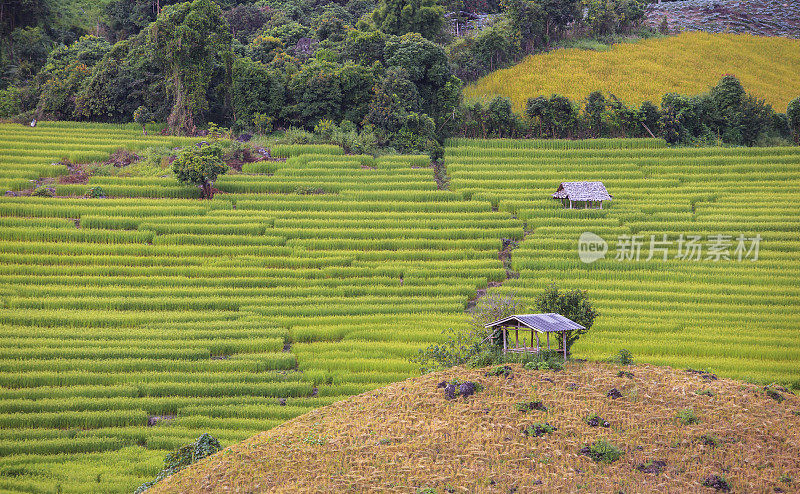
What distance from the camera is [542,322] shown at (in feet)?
64.8

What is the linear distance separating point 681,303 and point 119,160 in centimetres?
3053

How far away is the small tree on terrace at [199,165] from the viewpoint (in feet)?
119

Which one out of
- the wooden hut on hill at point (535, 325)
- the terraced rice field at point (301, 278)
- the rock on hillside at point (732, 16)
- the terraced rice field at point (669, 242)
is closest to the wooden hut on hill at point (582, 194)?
the terraced rice field at point (669, 242)

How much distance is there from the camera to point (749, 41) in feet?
209

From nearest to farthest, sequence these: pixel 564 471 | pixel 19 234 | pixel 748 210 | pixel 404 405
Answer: pixel 564 471, pixel 404 405, pixel 19 234, pixel 748 210

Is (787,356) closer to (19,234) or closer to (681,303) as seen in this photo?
(681,303)

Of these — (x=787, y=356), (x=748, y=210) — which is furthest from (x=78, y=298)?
(x=748, y=210)

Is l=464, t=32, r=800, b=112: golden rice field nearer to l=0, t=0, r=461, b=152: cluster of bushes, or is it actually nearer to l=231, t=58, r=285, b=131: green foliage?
l=0, t=0, r=461, b=152: cluster of bushes

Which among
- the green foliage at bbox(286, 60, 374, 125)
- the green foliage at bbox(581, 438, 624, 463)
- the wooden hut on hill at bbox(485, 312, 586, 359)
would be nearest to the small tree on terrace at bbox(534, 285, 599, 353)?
the wooden hut on hill at bbox(485, 312, 586, 359)

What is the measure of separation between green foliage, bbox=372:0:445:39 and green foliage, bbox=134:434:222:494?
42644 mm

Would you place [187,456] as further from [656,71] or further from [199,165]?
[656,71]

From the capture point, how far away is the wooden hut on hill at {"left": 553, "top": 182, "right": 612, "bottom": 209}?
3697cm

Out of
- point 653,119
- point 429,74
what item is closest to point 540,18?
point 429,74

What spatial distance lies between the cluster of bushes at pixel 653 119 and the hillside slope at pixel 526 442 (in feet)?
99.2
